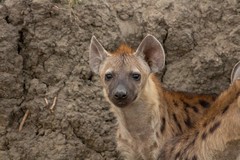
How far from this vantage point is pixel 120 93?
5742mm

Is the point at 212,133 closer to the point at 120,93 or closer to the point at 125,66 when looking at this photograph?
the point at 120,93

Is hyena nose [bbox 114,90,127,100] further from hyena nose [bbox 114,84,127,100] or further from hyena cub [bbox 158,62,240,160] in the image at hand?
hyena cub [bbox 158,62,240,160]

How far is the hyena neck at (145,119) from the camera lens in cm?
606

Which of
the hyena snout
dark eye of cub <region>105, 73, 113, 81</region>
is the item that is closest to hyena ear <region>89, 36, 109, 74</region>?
dark eye of cub <region>105, 73, 113, 81</region>

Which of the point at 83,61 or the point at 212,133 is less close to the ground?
the point at 212,133

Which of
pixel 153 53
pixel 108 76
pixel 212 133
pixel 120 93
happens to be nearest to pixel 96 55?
pixel 108 76

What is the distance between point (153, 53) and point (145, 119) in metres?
0.58

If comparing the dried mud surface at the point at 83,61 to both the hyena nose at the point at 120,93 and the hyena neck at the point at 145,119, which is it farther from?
the hyena nose at the point at 120,93

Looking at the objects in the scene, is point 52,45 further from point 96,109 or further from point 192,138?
point 192,138

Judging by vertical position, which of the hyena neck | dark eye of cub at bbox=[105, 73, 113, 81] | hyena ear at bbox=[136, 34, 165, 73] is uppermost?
hyena ear at bbox=[136, 34, 165, 73]

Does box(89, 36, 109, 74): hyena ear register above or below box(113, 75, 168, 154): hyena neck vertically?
above

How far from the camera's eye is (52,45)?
21.2 ft

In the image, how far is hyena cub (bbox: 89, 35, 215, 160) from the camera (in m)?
5.98

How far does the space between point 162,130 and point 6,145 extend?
155cm
